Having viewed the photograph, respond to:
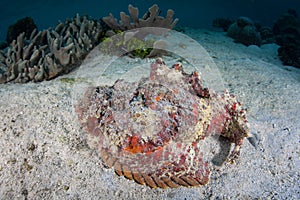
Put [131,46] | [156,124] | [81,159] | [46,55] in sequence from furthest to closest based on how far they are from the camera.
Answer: [131,46], [46,55], [81,159], [156,124]

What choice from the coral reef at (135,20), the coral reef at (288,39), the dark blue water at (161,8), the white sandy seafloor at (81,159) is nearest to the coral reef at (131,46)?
the coral reef at (135,20)

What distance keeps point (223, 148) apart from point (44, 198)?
6.91 feet

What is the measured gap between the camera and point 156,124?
1.91 meters

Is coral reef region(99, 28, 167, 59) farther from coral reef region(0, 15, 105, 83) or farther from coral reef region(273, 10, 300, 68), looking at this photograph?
coral reef region(273, 10, 300, 68)

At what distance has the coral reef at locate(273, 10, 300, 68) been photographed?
698cm

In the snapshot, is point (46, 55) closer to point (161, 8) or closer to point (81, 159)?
point (81, 159)

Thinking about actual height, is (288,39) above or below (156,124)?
below

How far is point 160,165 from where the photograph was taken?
2.00m

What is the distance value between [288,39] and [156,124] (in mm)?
11307

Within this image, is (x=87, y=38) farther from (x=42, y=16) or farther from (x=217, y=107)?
(x=42, y=16)

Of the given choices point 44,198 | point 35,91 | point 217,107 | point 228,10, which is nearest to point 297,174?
point 217,107

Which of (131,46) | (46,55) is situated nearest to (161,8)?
(131,46)

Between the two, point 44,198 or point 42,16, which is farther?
point 42,16

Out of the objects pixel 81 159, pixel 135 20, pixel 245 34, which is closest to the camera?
pixel 81 159
